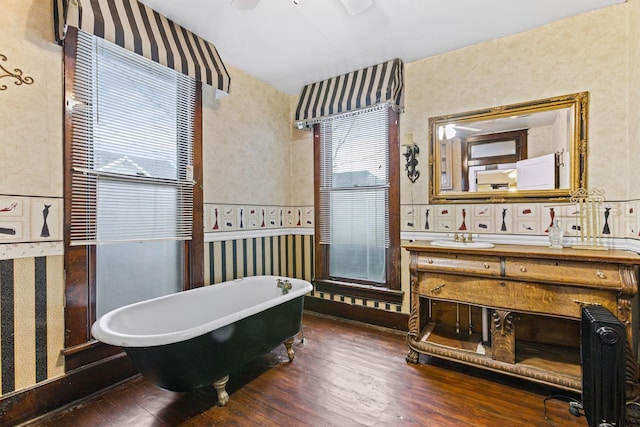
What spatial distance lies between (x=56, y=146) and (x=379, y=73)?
8.55 feet

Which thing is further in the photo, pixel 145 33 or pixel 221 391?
pixel 145 33

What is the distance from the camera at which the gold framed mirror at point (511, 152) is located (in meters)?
2.20

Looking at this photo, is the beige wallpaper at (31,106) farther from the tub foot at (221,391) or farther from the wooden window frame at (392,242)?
the wooden window frame at (392,242)

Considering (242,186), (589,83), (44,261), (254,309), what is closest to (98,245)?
(44,261)

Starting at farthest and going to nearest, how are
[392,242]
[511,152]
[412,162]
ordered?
[392,242] < [412,162] < [511,152]

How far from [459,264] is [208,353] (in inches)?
68.7

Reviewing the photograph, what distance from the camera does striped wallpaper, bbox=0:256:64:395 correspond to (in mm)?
1595

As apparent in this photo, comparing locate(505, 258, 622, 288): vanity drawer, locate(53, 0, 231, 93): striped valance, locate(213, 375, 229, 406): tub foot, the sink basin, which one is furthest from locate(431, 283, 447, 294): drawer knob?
locate(53, 0, 231, 93): striped valance

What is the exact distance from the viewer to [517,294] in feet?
6.32

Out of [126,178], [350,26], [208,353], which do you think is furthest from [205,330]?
[350,26]

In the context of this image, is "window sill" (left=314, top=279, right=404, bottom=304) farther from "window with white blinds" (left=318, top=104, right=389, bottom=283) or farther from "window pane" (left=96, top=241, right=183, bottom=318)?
"window pane" (left=96, top=241, right=183, bottom=318)

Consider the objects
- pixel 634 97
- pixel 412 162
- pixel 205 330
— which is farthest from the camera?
pixel 412 162

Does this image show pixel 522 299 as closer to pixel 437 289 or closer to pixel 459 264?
pixel 459 264

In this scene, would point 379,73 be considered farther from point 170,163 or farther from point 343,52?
point 170,163
